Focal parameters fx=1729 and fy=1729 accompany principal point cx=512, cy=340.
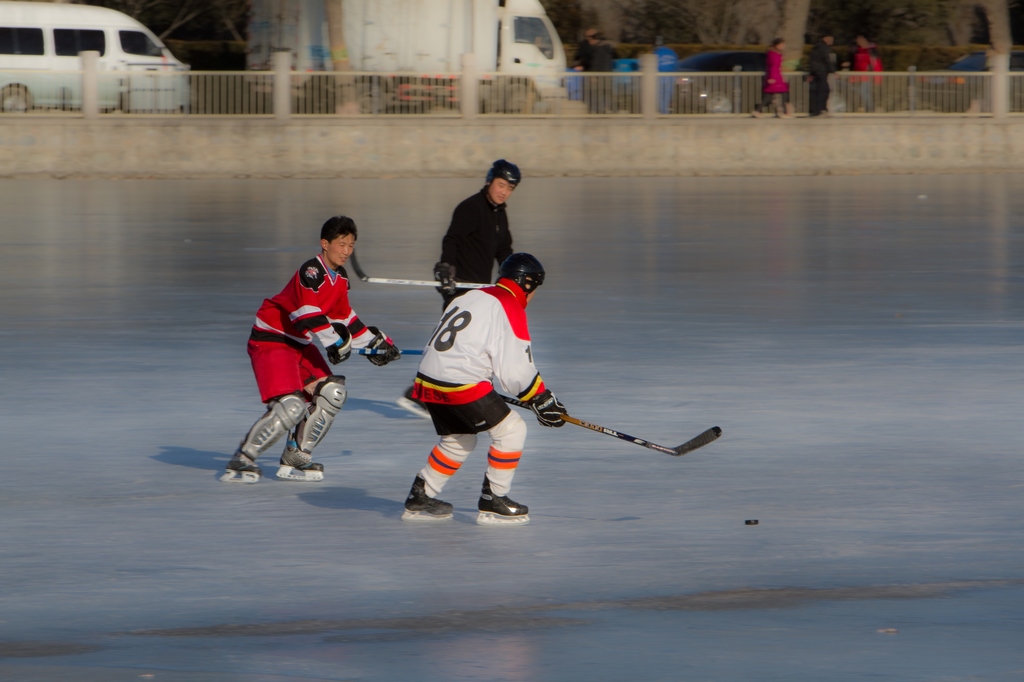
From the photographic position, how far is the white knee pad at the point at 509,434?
6520 mm

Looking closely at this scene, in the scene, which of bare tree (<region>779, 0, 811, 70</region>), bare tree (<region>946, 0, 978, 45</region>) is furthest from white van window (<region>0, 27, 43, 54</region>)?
bare tree (<region>946, 0, 978, 45</region>)

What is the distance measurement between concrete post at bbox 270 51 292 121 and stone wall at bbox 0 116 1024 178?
172mm

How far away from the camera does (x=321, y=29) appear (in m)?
32.6

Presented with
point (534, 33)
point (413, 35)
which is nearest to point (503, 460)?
point (413, 35)

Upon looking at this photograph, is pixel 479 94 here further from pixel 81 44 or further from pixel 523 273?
pixel 523 273

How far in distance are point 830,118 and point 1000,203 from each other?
6.69 metres

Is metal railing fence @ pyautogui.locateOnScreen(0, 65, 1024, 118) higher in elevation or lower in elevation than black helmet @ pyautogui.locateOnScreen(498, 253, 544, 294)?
higher

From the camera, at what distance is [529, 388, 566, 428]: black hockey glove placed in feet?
20.9

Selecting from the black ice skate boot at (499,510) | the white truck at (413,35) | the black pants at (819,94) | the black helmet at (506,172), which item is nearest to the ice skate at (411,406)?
the black helmet at (506,172)

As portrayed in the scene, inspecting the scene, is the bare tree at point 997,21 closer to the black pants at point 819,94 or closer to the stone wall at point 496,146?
→ the stone wall at point 496,146

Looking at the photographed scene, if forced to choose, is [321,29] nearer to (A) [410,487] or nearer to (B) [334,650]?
(A) [410,487]

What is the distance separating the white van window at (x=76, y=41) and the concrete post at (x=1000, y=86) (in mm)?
15694

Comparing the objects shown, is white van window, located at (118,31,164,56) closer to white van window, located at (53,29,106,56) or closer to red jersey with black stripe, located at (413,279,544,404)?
white van window, located at (53,29,106,56)

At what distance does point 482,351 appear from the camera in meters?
6.45
